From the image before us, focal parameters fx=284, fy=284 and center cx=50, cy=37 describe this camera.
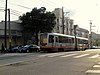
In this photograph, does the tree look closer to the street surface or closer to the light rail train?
the light rail train

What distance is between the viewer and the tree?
69125 millimetres

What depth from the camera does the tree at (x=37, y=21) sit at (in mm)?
69125

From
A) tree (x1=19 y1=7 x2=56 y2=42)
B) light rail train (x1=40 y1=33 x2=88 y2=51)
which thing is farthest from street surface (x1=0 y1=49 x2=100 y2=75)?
tree (x1=19 y1=7 x2=56 y2=42)

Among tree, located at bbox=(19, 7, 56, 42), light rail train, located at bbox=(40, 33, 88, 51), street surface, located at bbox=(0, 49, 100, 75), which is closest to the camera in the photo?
street surface, located at bbox=(0, 49, 100, 75)

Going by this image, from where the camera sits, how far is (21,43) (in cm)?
7181

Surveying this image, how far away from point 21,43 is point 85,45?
1623cm

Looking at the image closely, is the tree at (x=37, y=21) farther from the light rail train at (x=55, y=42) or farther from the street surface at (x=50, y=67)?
the street surface at (x=50, y=67)

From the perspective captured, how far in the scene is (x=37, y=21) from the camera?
228ft

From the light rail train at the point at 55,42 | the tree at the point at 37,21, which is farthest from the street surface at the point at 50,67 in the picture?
the tree at the point at 37,21

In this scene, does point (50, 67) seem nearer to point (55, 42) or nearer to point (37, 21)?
point (55, 42)

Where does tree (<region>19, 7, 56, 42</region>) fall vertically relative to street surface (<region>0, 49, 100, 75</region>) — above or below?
above

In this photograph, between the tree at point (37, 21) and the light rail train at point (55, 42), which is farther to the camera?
the tree at point (37, 21)

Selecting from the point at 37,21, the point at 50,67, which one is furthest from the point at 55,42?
the point at 50,67

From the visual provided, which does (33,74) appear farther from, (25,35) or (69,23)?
(69,23)
